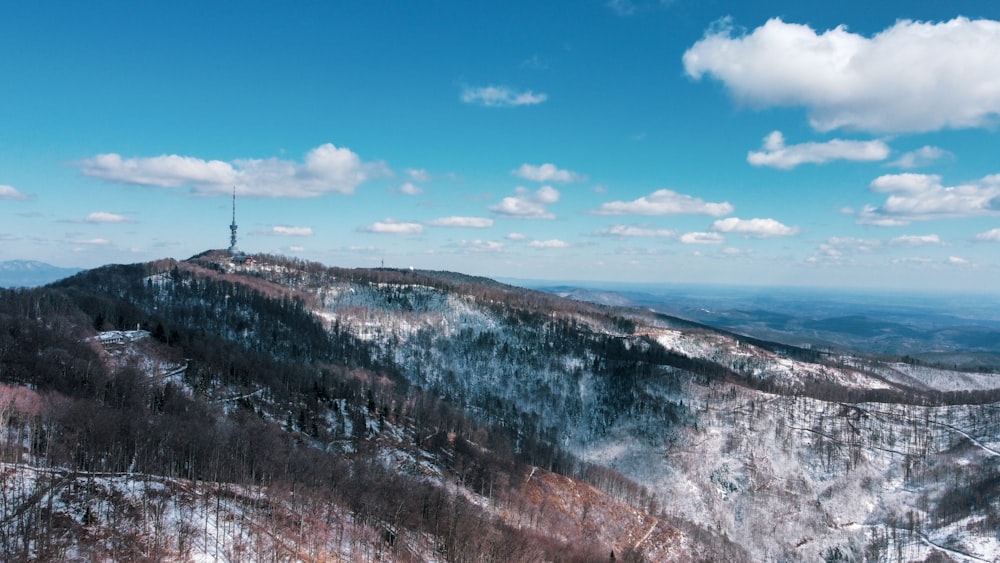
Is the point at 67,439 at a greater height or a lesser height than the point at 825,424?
greater

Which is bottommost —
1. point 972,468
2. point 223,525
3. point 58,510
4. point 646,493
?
point 646,493

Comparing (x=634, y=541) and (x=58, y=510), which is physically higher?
(x=58, y=510)

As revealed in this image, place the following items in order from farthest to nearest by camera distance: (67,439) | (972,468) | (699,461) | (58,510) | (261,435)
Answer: (699,461)
(972,468)
(261,435)
(67,439)
(58,510)

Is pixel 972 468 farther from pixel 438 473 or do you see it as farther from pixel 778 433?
pixel 438 473

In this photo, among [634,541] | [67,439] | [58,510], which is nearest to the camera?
[58,510]

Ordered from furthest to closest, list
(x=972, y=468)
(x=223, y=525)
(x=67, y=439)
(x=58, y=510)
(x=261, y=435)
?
(x=972, y=468)
(x=261, y=435)
(x=67, y=439)
(x=223, y=525)
(x=58, y=510)

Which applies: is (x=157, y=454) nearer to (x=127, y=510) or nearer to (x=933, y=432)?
(x=127, y=510)

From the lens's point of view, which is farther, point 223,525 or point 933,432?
point 933,432

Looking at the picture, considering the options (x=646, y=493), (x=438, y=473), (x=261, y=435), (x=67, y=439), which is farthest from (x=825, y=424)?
(x=67, y=439)

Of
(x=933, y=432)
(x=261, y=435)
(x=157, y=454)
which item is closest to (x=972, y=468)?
(x=933, y=432)
